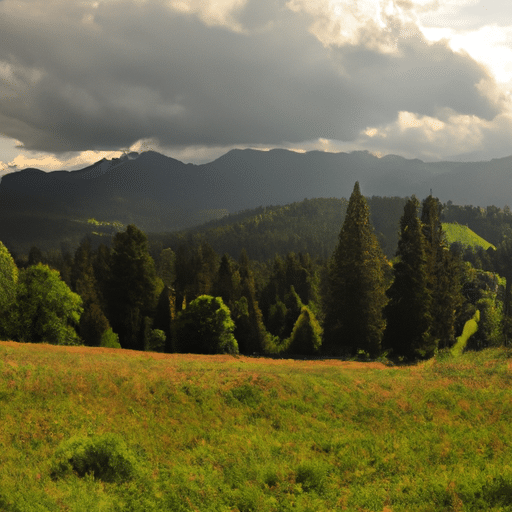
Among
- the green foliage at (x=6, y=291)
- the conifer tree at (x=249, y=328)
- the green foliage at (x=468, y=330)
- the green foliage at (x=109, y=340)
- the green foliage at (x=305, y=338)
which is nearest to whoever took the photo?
the green foliage at (x=6, y=291)

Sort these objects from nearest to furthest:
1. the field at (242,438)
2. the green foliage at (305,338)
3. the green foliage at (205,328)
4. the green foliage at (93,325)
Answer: the field at (242,438)
the green foliage at (205,328)
the green foliage at (305,338)
the green foliage at (93,325)

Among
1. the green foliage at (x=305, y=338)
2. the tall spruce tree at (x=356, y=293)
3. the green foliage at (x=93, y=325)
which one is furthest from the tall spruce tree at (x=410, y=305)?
the green foliage at (x=93, y=325)

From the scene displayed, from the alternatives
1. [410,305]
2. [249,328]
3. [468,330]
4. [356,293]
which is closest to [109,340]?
[249,328]

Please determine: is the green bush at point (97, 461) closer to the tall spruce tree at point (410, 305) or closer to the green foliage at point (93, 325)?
the tall spruce tree at point (410, 305)

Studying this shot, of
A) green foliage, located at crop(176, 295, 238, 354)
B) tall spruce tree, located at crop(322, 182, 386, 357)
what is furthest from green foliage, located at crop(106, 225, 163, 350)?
tall spruce tree, located at crop(322, 182, 386, 357)

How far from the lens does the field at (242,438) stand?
12883mm

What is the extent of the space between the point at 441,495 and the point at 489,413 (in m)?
9.75

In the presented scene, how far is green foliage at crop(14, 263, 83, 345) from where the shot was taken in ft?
146

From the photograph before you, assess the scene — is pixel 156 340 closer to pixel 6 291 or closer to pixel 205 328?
pixel 205 328

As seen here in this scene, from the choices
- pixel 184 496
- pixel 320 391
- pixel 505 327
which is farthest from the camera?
pixel 505 327

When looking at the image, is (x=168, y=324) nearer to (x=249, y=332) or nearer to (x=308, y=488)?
(x=249, y=332)

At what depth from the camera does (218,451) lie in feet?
52.9

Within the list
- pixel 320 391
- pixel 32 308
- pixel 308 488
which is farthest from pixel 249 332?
pixel 308 488

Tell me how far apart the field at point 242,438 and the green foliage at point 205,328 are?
649 inches
